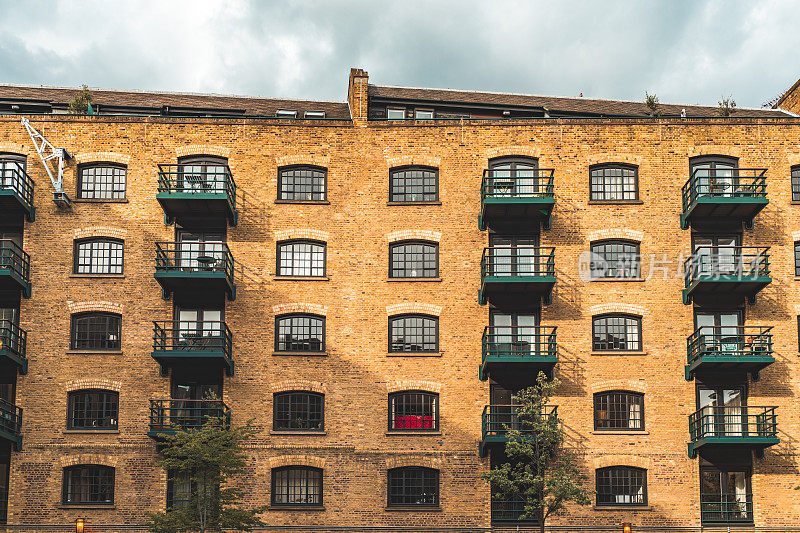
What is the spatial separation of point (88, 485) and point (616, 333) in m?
17.2

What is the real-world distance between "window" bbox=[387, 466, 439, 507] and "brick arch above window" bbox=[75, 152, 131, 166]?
43.9ft

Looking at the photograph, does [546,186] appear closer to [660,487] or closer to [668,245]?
[668,245]

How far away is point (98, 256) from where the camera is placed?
29.7 metres

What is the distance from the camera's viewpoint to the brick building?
27969mm

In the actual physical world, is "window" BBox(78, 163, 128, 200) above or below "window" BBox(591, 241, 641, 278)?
above

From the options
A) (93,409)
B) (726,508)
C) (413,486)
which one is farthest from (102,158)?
(726,508)

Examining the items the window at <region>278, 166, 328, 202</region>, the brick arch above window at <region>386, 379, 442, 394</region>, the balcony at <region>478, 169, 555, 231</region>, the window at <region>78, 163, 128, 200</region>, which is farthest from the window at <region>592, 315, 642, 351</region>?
the window at <region>78, 163, 128, 200</region>

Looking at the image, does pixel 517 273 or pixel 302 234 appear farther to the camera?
pixel 302 234

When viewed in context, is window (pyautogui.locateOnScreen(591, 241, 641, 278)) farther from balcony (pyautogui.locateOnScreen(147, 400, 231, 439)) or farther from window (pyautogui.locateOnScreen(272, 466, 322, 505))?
balcony (pyautogui.locateOnScreen(147, 400, 231, 439))

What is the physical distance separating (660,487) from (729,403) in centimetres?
349

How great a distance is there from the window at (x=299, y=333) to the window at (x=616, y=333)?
8792 mm

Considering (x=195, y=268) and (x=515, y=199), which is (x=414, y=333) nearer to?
(x=515, y=199)

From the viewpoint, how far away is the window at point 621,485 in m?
28.1

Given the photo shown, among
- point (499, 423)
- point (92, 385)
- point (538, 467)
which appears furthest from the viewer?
point (92, 385)
